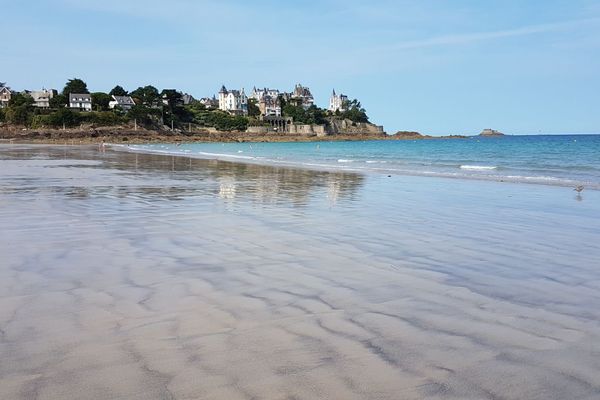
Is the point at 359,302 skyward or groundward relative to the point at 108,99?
groundward

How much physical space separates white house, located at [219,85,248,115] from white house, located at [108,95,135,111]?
4139cm

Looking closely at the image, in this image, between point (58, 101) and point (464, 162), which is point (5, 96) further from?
point (464, 162)

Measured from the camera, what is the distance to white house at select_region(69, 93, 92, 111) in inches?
4951

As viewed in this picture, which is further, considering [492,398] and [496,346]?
[496,346]

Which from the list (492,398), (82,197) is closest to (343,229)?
(492,398)

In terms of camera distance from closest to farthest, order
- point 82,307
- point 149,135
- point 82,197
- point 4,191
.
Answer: point 82,307 → point 82,197 → point 4,191 → point 149,135

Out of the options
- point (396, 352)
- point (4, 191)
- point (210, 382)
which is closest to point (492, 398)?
point (396, 352)

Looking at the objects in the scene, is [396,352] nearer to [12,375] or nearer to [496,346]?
[496,346]

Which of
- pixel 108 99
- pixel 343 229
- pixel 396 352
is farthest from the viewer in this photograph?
pixel 108 99

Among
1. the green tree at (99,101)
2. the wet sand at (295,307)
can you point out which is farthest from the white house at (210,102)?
the wet sand at (295,307)

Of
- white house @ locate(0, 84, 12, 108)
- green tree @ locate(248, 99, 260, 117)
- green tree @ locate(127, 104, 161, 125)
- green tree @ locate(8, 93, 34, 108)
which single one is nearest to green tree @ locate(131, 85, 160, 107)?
green tree @ locate(127, 104, 161, 125)

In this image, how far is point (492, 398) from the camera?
2.90 meters

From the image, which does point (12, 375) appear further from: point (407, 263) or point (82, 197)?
point (82, 197)

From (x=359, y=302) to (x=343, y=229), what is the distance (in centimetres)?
391
